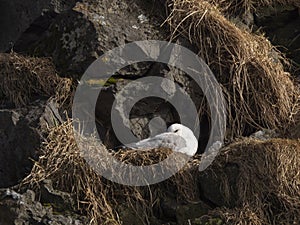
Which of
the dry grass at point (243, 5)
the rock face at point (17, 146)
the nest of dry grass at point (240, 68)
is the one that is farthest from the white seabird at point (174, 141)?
the dry grass at point (243, 5)

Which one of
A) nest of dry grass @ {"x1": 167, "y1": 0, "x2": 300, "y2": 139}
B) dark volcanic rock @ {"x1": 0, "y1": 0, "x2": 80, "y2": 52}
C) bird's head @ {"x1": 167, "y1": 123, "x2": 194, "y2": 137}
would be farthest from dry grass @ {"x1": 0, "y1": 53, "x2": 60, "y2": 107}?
nest of dry grass @ {"x1": 167, "y1": 0, "x2": 300, "y2": 139}

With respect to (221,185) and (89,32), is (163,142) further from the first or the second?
(89,32)

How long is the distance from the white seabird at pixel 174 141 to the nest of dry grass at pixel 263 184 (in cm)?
53

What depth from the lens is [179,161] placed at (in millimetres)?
6305

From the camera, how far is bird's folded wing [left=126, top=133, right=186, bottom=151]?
658cm

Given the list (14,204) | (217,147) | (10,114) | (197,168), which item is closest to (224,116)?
(217,147)

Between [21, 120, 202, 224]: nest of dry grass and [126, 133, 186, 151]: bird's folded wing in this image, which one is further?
[126, 133, 186, 151]: bird's folded wing

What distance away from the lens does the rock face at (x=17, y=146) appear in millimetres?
6473

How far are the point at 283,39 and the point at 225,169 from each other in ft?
7.18

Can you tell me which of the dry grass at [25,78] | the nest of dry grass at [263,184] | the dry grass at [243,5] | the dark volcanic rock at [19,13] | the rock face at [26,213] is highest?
the dry grass at [243,5]

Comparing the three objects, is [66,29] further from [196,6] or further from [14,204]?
[14,204]

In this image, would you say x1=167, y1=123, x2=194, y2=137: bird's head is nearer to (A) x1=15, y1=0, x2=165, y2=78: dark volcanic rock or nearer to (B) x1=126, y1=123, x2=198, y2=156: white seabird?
(B) x1=126, y1=123, x2=198, y2=156: white seabird

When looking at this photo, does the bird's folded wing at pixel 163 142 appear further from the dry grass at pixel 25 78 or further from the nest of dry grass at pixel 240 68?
the dry grass at pixel 25 78

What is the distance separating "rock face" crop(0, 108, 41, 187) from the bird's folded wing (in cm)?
73
